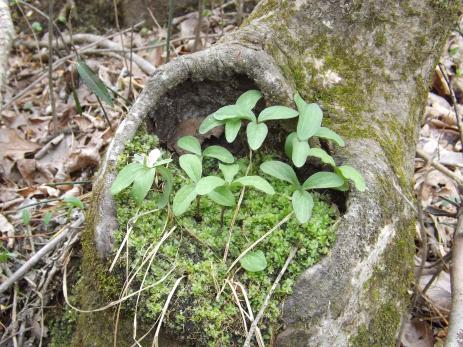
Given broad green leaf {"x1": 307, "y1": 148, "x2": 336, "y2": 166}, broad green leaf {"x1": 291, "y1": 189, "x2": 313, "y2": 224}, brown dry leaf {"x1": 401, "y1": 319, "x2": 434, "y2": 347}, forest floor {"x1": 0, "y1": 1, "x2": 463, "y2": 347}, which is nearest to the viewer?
broad green leaf {"x1": 291, "y1": 189, "x2": 313, "y2": 224}

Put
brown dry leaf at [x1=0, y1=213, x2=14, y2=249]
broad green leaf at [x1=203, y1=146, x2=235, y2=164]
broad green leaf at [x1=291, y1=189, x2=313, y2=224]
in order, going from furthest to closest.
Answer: brown dry leaf at [x1=0, y1=213, x2=14, y2=249], broad green leaf at [x1=203, y1=146, x2=235, y2=164], broad green leaf at [x1=291, y1=189, x2=313, y2=224]

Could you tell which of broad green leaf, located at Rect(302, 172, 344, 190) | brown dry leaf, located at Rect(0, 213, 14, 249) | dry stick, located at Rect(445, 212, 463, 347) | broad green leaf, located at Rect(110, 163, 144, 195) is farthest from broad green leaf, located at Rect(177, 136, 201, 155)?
brown dry leaf, located at Rect(0, 213, 14, 249)

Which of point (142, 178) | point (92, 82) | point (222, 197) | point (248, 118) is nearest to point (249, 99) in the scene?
point (248, 118)

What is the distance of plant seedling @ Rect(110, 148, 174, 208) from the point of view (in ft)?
5.53

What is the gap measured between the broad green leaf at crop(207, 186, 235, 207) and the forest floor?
0.69 metres

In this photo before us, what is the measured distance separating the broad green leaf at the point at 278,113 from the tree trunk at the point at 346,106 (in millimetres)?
134

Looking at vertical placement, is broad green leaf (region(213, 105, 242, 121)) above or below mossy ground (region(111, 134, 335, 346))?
above

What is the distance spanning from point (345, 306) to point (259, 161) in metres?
0.73

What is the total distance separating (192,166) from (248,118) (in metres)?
0.31

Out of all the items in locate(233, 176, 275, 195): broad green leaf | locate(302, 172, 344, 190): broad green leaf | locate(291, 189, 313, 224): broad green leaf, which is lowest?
locate(291, 189, 313, 224): broad green leaf

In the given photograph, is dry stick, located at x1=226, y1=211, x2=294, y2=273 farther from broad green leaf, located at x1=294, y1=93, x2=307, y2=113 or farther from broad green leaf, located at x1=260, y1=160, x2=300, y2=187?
broad green leaf, located at x1=294, y1=93, x2=307, y2=113

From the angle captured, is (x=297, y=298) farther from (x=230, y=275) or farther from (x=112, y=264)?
(x=112, y=264)

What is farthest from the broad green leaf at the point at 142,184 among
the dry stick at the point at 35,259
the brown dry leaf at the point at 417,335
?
the brown dry leaf at the point at 417,335

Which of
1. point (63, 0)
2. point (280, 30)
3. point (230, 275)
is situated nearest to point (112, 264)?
point (230, 275)
